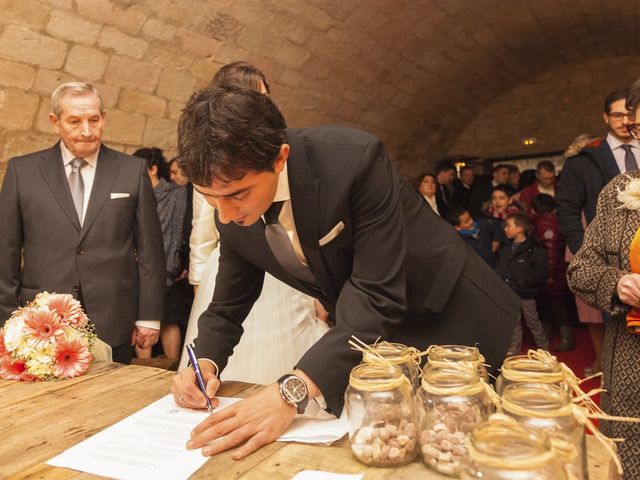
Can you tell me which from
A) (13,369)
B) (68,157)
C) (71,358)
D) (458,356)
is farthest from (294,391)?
(68,157)

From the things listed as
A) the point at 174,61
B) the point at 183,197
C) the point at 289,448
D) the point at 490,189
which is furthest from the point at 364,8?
the point at 289,448

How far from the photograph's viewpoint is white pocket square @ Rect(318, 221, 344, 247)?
1393 millimetres

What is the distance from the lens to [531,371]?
1.04 m

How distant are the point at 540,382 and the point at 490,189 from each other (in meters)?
7.09

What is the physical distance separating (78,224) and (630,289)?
2201mm

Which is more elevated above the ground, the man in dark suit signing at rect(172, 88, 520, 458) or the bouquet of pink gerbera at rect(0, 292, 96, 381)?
the man in dark suit signing at rect(172, 88, 520, 458)

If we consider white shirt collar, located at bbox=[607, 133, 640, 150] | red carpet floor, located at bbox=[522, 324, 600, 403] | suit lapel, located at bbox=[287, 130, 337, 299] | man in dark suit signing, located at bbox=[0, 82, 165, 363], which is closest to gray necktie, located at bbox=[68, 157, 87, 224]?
man in dark suit signing, located at bbox=[0, 82, 165, 363]

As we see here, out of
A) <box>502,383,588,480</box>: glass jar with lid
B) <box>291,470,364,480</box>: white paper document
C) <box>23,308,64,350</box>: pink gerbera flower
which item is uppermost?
<box>502,383,588,480</box>: glass jar with lid

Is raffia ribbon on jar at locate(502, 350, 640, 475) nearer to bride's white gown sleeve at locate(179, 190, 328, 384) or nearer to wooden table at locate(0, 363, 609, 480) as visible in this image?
wooden table at locate(0, 363, 609, 480)

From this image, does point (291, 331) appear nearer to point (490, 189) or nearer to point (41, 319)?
point (41, 319)

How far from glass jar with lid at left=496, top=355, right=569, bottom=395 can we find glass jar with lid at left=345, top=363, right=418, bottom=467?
17 centimetres

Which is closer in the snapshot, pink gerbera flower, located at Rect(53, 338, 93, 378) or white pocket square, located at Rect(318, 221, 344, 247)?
white pocket square, located at Rect(318, 221, 344, 247)

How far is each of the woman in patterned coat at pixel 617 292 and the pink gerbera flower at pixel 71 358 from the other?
1.66 metres

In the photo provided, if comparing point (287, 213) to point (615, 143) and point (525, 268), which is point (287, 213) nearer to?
point (615, 143)
